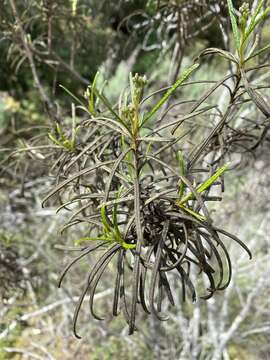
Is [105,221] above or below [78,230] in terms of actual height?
below

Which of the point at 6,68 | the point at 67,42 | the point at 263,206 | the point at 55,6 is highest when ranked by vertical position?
the point at 6,68

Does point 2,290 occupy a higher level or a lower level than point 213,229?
lower

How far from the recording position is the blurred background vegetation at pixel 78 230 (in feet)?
3.94

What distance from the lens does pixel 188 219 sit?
0.51 metres

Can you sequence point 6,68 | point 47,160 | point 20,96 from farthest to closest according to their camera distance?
point 20,96
point 6,68
point 47,160

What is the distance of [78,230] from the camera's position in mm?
2074

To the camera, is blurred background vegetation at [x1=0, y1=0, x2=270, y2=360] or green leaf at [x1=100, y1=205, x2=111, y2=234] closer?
green leaf at [x1=100, y1=205, x2=111, y2=234]

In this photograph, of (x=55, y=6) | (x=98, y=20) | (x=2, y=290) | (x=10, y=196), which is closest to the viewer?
(x=55, y=6)

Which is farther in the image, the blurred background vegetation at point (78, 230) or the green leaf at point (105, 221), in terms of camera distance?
the blurred background vegetation at point (78, 230)

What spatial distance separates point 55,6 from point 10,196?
134cm

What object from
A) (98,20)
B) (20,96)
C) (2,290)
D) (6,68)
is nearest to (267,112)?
(2,290)

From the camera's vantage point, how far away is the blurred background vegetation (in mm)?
1201

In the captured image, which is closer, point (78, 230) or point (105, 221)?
point (105, 221)

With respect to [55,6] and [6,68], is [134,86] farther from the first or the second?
[6,68]
